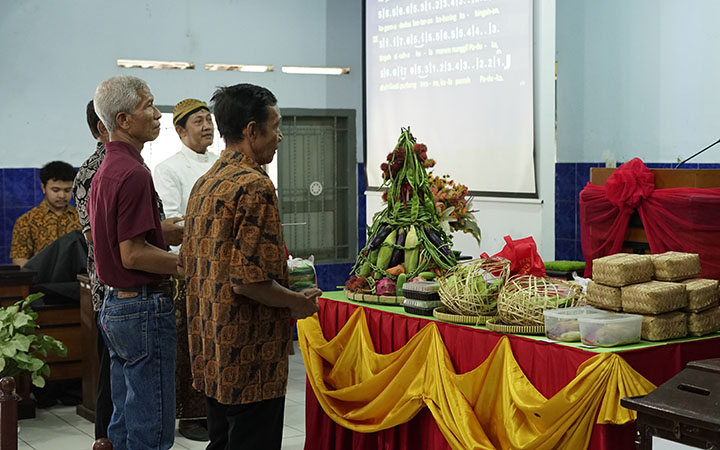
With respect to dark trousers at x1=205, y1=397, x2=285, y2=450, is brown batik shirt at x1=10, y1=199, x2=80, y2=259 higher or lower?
higher

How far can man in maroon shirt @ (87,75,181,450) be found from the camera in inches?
124

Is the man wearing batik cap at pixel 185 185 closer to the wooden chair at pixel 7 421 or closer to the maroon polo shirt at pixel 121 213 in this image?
the maroon polo shirt at pixel 121 213

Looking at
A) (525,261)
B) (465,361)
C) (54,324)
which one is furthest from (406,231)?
(54,324)

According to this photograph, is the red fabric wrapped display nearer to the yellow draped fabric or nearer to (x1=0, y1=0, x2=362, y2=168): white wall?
the yellow draped fabric

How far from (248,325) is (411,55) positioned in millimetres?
4792

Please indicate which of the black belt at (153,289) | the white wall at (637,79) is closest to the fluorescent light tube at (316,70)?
the white wall at (637,79)

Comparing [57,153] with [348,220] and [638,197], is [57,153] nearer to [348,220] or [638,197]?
[348,220]

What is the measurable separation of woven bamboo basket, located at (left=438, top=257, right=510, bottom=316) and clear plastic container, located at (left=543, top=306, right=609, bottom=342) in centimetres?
34

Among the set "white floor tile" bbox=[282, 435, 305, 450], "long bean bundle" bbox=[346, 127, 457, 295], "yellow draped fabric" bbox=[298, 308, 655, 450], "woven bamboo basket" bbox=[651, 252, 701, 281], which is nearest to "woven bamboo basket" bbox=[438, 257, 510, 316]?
"yellow draped fabric" bbox=[298, 308, 655, 450]

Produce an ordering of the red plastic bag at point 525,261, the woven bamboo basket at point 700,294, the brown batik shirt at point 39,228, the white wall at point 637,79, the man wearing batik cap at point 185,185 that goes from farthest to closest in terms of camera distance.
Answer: the brown batik shirt at point 39,228 < the white wall at point 637,79 < the man wearing batik cap at point 185,185 < the red plastic bag at point 525,261 < the woven bamboo basket at point 700,294

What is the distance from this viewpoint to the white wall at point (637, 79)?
21.5 feet

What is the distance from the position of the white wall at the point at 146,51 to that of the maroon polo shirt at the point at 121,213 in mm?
4751

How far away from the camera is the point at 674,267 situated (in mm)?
3344

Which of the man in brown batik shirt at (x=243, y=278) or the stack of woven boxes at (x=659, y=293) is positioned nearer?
the man in brown batik shirt at (x=243, y=278)
